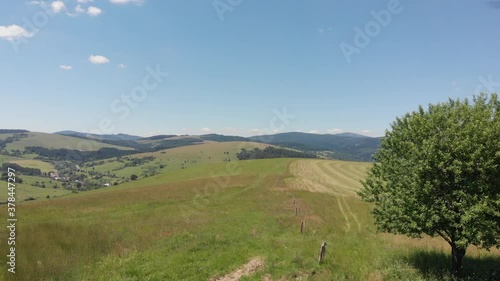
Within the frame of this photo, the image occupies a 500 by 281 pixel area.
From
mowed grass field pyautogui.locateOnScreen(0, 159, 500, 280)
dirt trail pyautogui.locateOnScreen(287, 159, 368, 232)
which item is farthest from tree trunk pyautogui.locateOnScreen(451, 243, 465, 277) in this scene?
dirt trail pyautogui.locateOnScreen(287, 159, 368, 232)

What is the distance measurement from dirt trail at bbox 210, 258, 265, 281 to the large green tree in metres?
8.55

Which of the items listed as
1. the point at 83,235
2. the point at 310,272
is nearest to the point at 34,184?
the point at 83,235

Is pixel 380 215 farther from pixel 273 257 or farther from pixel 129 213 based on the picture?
pixel 129 213

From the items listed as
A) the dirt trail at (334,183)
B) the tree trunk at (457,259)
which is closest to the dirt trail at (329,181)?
the dirt trail at (334,183)

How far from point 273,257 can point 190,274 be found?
5.78 metres

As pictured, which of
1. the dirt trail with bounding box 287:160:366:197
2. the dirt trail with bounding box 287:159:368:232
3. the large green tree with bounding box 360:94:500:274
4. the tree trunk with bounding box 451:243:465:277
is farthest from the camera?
the dirt trail with bounding box 287:160:366:197

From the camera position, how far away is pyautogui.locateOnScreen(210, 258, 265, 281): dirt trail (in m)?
18.3

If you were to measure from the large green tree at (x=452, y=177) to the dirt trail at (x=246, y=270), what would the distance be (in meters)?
8.55

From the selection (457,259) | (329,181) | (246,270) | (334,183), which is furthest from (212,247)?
(329,181)

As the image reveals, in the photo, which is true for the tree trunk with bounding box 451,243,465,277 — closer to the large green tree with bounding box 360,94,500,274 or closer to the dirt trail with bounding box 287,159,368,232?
the large green tree with bounding box 360,94,500,274

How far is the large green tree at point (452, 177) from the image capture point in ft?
53.4

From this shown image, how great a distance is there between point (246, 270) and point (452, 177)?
12968 mm

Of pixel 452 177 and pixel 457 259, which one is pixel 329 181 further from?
pixel 452 177

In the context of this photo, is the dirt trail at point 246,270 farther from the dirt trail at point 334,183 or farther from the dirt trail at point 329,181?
the dirt trail at point 329,181
